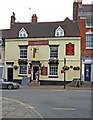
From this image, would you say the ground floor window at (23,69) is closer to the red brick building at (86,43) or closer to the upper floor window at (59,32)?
the upper floor window at (59,32)

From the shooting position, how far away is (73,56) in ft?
147

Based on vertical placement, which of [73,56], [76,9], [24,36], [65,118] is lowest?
[65,118]

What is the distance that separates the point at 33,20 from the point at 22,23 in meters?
1.94

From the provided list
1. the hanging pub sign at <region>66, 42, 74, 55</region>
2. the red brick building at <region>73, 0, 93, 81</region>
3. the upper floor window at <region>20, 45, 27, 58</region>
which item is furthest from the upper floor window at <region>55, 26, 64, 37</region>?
the upper floor window at <region>20, 45, 27, 58</region>

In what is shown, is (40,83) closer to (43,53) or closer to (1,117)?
(43,53)

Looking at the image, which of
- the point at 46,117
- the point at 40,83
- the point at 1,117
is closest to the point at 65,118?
the point at 46,117

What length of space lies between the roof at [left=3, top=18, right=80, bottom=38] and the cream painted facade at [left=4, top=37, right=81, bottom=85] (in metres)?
0.83

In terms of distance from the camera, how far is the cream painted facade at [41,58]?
44.9 m

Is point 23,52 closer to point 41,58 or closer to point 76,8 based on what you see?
point 41,58

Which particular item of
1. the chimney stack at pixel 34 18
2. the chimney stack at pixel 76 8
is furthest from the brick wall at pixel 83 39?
the chimney stack at pixel 34 18

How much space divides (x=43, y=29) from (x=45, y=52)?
4184mm

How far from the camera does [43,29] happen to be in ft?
159

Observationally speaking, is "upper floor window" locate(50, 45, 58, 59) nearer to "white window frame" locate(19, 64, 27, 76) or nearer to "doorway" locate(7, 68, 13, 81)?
"white window frame" locate(19, 64, 27, 76)

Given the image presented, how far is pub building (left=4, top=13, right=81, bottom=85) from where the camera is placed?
45.0 meters
